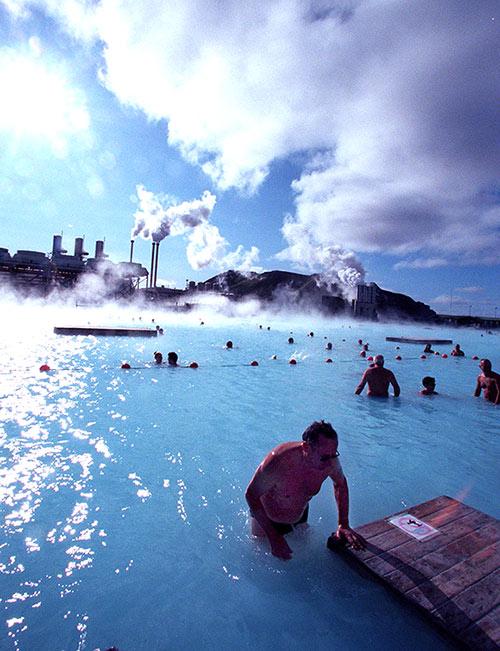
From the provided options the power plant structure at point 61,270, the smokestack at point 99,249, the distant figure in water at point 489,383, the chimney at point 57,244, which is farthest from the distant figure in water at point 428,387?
the chimney at point 57,244

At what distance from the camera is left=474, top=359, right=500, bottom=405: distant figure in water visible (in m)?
9.36

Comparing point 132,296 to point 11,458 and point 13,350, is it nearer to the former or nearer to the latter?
point 13,350

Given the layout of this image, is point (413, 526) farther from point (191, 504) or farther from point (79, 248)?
point (79, 248)

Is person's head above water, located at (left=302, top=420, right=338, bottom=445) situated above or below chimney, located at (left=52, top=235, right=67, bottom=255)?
below

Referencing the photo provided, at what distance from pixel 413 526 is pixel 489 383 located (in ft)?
27.0

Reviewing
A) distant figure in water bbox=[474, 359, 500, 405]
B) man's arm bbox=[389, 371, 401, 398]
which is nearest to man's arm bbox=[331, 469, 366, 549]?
man's arm bbox=[389, 371, 401, 398]

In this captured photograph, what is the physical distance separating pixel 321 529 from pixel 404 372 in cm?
1227

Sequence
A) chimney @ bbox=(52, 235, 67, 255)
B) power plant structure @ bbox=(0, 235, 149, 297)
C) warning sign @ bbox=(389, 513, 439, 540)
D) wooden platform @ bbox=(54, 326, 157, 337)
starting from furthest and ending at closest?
chimney @ bbox=(52, 235, 67, 255) < power plant structure @ bbox=(0, 235, 149, 297) < wooden platform @ bbox=(54, 326, 157, 337) < warning sign @ bbox=(389, 513, 439, 540)

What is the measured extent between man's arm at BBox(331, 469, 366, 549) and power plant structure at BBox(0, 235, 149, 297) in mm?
60824

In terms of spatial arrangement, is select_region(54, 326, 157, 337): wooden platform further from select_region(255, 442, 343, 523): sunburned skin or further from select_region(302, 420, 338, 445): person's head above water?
select_region(302, 420, 338, 445): person's head above water

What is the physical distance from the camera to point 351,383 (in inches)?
474

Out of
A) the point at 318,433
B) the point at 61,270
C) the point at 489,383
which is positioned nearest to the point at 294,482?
the point at 318,433

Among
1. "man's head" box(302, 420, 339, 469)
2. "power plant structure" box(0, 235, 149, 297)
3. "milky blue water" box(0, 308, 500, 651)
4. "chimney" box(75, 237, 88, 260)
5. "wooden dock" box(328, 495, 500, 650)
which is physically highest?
"chimney" box(75, 237, 88, 260)

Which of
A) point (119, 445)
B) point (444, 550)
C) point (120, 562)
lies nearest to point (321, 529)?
point (444, 550)
